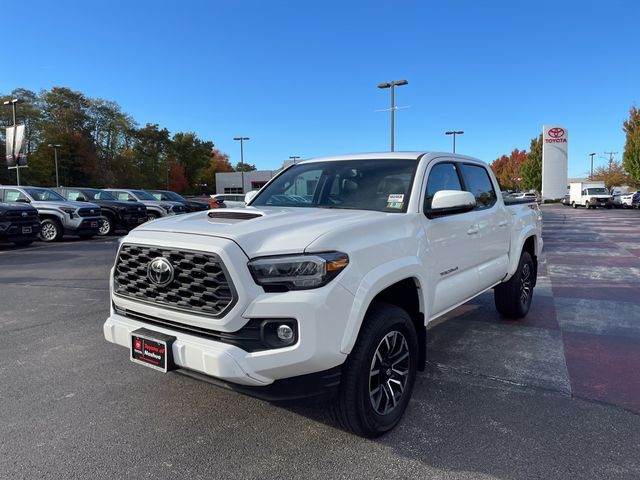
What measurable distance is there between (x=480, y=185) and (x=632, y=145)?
49.4 meters

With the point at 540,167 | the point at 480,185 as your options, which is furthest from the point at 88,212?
the point at 540,167

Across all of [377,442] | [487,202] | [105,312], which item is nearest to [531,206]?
[487,202]

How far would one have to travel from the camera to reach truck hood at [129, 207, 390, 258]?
2604mm

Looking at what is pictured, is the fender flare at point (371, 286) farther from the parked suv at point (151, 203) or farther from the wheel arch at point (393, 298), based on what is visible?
the parked suv at point (151, 203)

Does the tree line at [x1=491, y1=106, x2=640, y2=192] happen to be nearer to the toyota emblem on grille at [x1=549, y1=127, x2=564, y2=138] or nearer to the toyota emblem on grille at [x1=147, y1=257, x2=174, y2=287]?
the toyota emblem on grille at [x1=549, y1=127, x2=564, y2=138]

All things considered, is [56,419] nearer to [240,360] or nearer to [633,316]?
[240,360]

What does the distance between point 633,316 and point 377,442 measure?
4.55 m

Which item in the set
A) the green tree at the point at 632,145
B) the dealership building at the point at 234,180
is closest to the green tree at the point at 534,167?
the green tree at the point at 632,145

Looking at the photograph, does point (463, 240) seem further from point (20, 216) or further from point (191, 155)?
point (191, 155)

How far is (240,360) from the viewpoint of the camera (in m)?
2.45

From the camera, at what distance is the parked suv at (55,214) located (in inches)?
565

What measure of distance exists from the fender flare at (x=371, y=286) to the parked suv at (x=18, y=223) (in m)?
12.3

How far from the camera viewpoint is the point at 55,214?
47.1ft

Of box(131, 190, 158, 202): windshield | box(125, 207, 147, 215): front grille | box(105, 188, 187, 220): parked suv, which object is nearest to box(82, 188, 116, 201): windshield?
box(105, 188, 187, 220): parked suv
